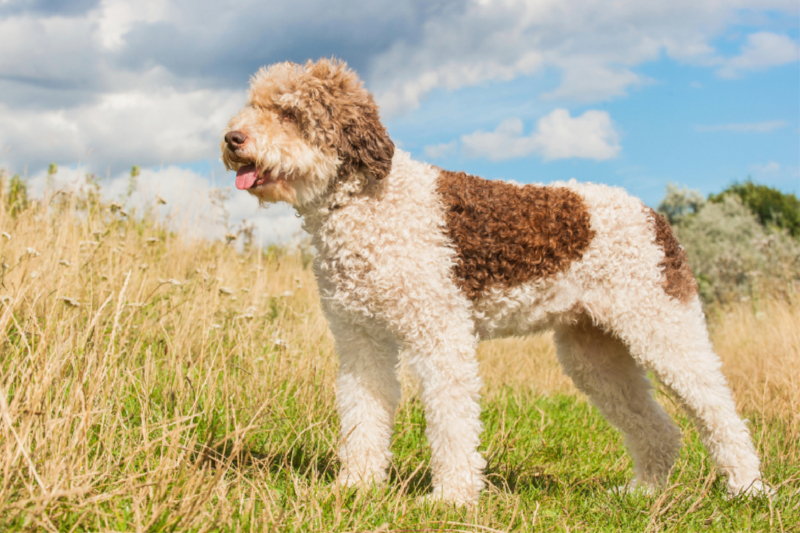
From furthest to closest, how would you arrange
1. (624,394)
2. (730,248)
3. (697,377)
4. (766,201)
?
(766,201) → (730,248) → (624,394) → (697,377)

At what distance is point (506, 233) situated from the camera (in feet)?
11.9

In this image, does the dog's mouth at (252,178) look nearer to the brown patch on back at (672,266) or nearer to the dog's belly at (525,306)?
the dog's belly at (525,306)

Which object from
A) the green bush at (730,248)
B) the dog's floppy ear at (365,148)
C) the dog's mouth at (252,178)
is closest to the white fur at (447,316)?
the dog's floppy ear at (365,148)

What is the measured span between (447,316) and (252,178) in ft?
4.40

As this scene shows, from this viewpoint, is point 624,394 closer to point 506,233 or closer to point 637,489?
point 637,489

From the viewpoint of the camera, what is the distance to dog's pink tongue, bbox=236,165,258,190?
11.4 ft

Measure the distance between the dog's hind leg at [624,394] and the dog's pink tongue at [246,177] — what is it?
242cm

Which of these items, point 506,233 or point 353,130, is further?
point 506,233

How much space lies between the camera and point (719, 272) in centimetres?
1803

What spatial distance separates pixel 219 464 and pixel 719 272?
1806 centimetres

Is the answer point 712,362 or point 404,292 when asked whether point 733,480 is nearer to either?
point 712,362

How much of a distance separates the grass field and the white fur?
0.78 ft

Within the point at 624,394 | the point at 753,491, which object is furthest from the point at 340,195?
the point at 753,491

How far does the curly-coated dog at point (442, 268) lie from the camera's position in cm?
350
